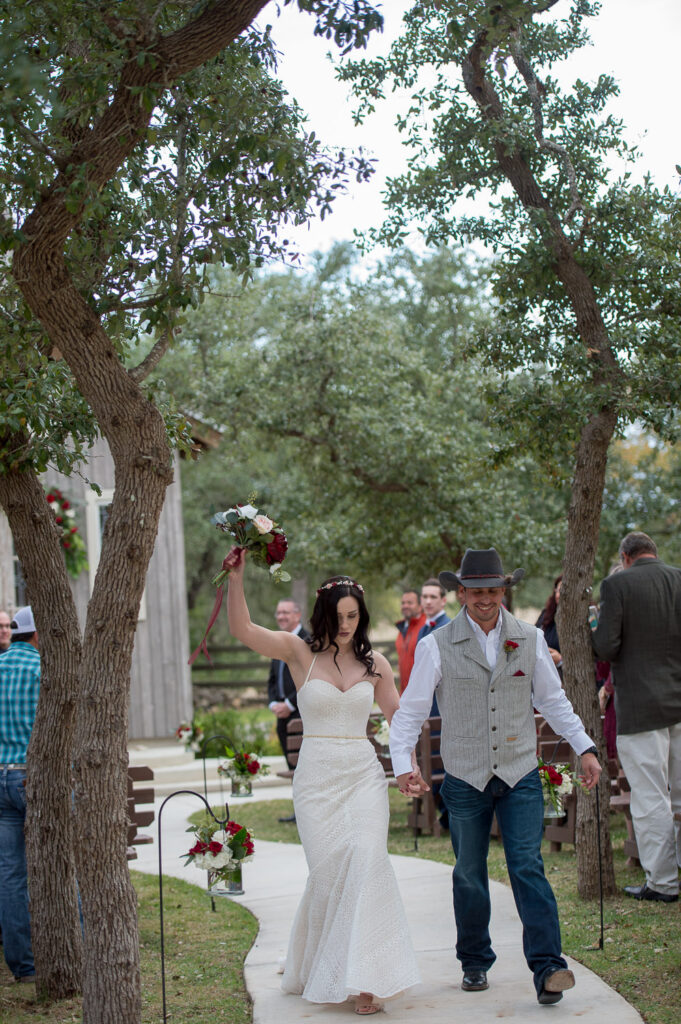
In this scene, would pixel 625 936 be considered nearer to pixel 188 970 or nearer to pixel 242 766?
pixel 188 970

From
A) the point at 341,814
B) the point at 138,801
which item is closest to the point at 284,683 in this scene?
the point at 138,801

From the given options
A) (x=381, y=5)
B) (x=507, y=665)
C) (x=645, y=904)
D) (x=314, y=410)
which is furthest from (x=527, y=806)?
(x=314, y=410)

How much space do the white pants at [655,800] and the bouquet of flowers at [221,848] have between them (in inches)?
99.0

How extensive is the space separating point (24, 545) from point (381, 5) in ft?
11.0

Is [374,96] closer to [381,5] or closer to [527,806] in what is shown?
[381,5]

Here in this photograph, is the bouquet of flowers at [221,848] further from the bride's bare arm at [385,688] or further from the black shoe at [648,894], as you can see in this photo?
the black shoe at [648,894]

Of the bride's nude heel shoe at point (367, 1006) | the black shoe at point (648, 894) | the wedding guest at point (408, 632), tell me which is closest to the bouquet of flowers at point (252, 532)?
the bride's nude heel shoe at point (367, 1006)

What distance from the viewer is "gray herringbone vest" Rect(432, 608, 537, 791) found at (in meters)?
5.31

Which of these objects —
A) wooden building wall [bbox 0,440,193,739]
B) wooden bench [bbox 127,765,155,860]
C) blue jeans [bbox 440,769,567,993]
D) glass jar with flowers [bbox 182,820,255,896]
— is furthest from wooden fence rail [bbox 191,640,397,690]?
blue jeans [bbox 440,769,567,993]

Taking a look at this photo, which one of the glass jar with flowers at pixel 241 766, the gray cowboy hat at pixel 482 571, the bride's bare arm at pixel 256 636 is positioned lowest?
the glass jar with flowers at pixel 241 766

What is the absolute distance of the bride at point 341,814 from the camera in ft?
17.3

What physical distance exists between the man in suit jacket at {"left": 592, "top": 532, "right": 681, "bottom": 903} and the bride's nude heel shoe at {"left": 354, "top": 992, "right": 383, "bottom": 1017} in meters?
2.57

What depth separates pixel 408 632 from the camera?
1168 cm

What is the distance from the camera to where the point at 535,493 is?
18.9 m
